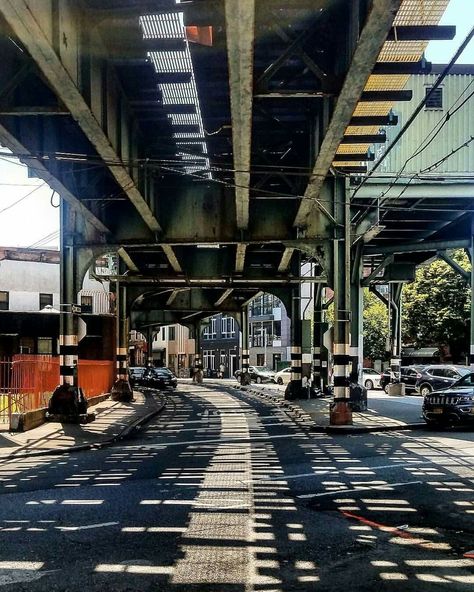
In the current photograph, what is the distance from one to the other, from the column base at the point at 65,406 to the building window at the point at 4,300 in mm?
29763

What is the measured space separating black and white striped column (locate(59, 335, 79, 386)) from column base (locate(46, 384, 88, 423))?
25 cm

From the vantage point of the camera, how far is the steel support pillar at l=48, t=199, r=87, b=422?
1966cm

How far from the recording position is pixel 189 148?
15375mm

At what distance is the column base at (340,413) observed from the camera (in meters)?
18.5

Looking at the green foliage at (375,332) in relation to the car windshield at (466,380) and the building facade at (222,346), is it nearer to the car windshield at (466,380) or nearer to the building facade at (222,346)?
the building facade at (222,346)

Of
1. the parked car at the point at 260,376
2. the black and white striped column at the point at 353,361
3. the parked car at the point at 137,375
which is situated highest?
the black and white striped column at the point at 353,361

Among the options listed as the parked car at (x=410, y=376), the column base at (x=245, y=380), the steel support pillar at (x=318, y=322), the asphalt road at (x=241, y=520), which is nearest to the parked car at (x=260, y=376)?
the column base at (x=245, y=380)

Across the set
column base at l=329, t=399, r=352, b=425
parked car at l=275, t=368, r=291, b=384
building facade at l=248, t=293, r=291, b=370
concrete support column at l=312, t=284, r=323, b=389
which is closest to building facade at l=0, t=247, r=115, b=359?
concrete support column at l=312, t=284, r=323, b=389

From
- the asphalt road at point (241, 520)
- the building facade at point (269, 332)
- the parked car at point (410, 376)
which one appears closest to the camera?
the asphalt road at point (241, 520)

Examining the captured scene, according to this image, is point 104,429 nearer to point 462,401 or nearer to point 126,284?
point 462,401

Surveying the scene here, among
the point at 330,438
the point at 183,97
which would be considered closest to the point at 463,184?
the point at 330,438

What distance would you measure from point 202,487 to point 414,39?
6.77 m

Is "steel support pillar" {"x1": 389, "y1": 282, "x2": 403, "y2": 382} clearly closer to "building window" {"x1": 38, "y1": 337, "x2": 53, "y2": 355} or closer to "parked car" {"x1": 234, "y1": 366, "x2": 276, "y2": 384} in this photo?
"building window" {"x1": 38, "y1": 337, "x2": 53, "y2": 355}

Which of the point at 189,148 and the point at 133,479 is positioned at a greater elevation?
the point at 189,148
